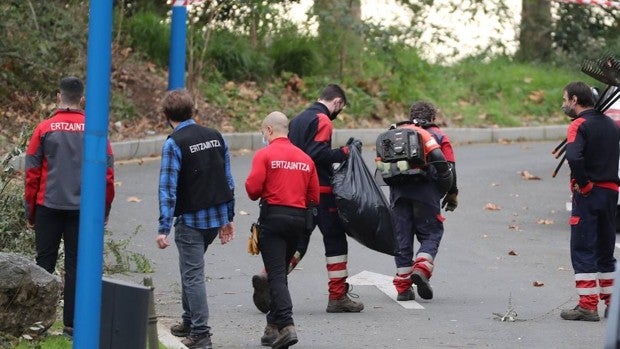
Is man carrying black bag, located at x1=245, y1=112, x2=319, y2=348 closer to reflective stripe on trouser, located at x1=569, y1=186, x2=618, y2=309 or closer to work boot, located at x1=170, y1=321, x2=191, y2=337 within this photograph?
work boot, located at x1=170, y1=321, x2=191, y2=337

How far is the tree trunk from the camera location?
94.6 feet

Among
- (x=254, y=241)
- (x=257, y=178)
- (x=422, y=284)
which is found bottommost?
(x=422, y=284)

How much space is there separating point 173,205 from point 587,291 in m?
3.44

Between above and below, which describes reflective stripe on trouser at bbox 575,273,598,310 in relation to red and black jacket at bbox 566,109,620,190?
below

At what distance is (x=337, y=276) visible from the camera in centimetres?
1061

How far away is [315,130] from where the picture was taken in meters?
10.3

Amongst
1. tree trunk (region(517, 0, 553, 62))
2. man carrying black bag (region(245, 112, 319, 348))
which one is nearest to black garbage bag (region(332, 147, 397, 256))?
man carrying black bag (region(245, 112, 319, 348))

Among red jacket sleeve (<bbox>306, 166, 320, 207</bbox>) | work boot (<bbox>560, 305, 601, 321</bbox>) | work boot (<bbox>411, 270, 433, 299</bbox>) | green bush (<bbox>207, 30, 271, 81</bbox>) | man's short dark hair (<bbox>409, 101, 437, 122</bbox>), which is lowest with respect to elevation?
work boot (<bbox>560, 305, 601, 321</bbox>)

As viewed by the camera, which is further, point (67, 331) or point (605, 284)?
point (605, 284)

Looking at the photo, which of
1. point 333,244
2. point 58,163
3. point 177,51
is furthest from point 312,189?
point 177,51

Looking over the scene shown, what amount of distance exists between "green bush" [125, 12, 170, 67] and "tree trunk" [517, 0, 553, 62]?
9.12 meters

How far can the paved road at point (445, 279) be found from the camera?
383 inches

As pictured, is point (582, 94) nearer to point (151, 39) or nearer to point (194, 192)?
point (194, 192)

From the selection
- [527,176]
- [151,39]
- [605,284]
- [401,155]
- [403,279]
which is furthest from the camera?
[151,39]
